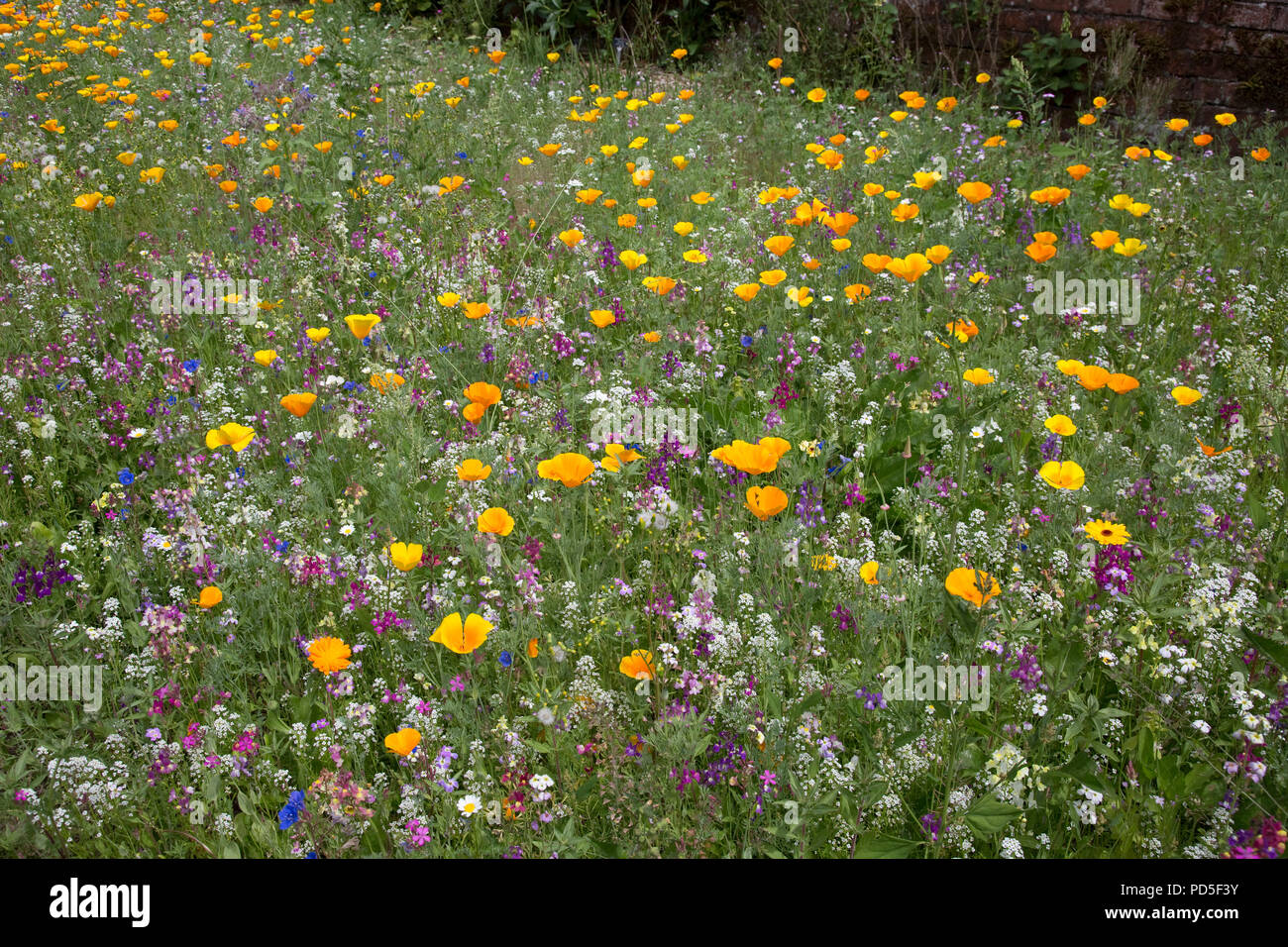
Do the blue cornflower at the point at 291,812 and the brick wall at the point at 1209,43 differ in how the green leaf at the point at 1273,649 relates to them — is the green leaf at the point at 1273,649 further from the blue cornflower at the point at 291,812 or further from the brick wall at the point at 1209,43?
the brick wall at the point at 1209,43

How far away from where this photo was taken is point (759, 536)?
253 cm

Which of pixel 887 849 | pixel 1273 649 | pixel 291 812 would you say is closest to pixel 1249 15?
pixel 1273 649

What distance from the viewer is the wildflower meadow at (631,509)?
205cm

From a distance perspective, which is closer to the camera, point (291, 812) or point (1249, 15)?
point (291, 812)

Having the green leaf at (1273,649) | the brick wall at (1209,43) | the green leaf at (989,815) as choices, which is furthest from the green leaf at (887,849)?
the brick wall at (1209,43)

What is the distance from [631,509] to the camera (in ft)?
9.55

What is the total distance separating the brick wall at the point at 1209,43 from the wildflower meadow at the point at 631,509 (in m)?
1.18

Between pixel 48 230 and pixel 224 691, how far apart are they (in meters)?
3.50

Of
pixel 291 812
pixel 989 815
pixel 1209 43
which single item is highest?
pixel 1209 43

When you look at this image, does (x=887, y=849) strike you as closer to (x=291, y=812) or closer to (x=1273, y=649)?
(x=1273, y=649)

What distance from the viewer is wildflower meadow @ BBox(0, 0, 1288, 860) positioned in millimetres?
2049

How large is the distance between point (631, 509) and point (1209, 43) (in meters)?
6.21
